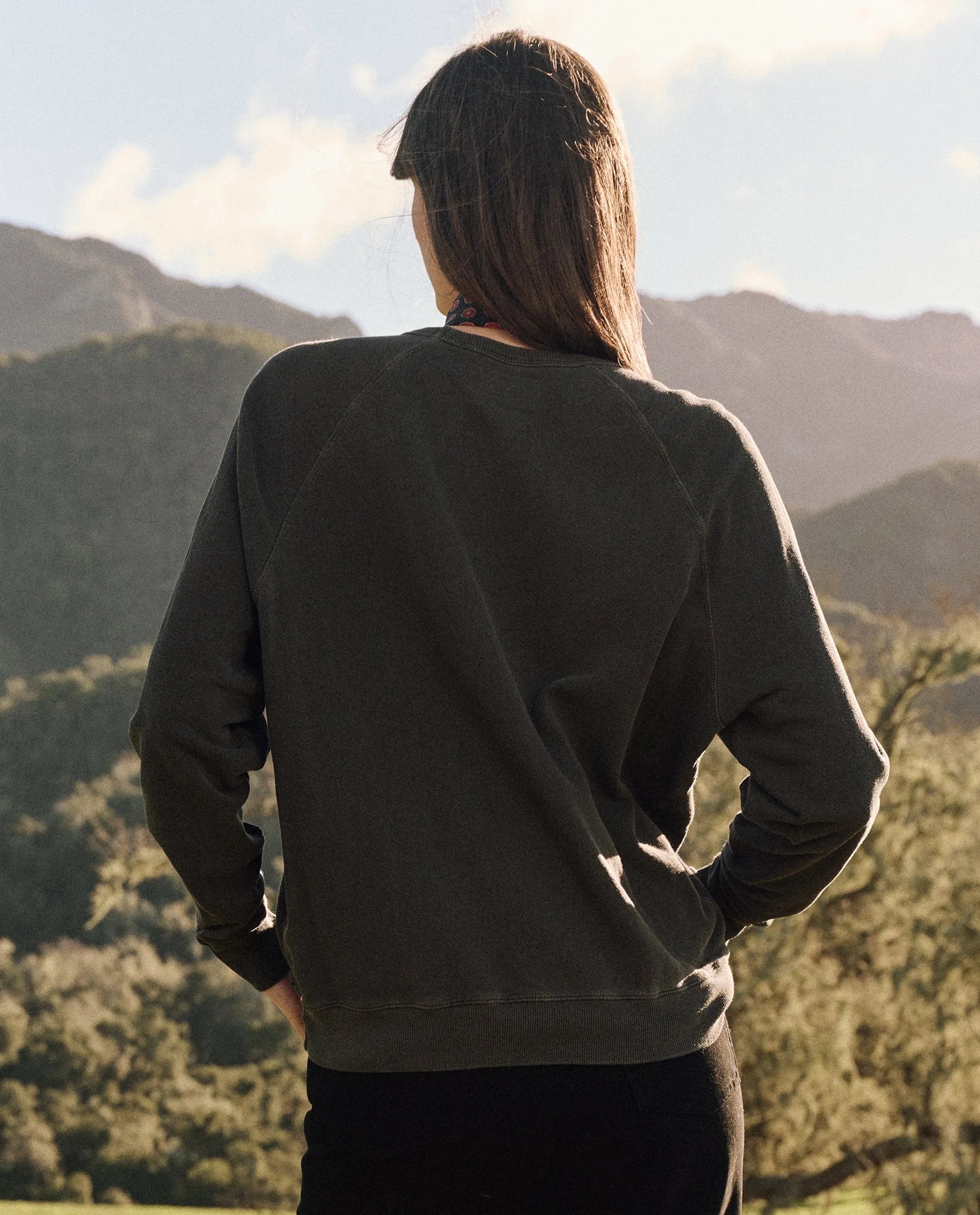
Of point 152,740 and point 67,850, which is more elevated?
point 152,740

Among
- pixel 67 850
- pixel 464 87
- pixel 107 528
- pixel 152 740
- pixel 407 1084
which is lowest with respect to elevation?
pixel 67 850

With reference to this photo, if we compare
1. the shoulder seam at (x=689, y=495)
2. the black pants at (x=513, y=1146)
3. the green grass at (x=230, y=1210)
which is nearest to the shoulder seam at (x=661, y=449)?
the shoulder seam at (x=689, y=495)

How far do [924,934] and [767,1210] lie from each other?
6.08ft

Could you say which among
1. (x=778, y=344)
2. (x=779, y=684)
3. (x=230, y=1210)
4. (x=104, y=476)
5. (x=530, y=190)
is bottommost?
(x=230, y=1210)

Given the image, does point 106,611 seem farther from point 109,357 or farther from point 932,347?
point 932,347

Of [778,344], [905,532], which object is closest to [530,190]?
[905,532]

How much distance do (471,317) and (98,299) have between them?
7798 centimetres

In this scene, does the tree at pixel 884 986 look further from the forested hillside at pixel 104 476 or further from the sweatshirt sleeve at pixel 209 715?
the forested hillside at pixel 104 476

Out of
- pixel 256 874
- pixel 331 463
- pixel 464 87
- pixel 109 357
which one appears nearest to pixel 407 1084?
pixel 256 874

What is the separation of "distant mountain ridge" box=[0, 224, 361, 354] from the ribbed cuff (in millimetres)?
66063

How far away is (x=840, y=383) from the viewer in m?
69.6

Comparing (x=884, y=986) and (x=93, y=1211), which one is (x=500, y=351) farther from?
(x=93, y=1211)

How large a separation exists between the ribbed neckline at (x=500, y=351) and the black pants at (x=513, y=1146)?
1.81 ft

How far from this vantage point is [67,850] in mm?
23781
